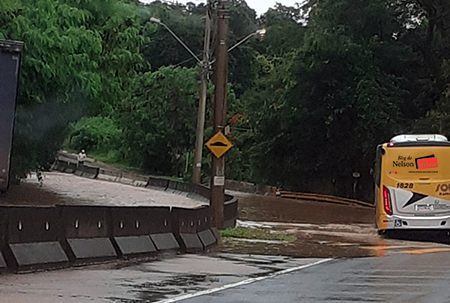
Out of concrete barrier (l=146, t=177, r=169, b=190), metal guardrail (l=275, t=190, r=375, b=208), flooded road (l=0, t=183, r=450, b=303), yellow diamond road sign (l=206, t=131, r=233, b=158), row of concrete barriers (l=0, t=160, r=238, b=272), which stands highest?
yellow diamond road sign (l=206, t=131, r=233, b=158)

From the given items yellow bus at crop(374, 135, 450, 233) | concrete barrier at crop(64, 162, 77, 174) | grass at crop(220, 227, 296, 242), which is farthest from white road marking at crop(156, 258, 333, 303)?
concrete barrier at crop(64, 162, 77, 174)

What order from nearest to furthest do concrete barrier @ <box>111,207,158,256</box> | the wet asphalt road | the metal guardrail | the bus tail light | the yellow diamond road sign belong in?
the wet asphalt road → concrete barrier @ <box>111,207,158,256</box> → the yellow diamond road sign → the bus tail light → the metal guardrail

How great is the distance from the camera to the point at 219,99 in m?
23.6

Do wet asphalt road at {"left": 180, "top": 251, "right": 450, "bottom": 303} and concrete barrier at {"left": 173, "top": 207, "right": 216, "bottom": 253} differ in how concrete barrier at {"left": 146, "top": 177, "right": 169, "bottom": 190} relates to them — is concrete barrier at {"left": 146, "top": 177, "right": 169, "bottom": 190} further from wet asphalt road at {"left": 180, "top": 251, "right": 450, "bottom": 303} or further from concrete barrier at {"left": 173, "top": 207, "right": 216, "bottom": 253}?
wet asphalt road at {"left": 180, "top": 251, "right": 450, "bottom": 303}

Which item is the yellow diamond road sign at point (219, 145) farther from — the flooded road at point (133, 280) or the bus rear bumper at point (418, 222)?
the flooded road at point (133, 280)

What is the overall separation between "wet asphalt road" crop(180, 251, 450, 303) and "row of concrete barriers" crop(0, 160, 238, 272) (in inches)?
130

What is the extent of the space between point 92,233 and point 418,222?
12065 millimetres

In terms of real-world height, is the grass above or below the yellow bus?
below

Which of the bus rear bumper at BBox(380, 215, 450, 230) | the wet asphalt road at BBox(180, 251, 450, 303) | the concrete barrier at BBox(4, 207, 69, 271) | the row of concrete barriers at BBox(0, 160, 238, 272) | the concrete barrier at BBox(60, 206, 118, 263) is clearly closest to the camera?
the wet asphalt road at BBox(180, 251, 450, 303)

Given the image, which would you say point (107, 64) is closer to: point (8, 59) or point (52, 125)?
point (52, 125)

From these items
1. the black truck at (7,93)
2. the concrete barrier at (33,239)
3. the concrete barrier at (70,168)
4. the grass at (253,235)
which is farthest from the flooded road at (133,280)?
the concrete barrier at (70,168)

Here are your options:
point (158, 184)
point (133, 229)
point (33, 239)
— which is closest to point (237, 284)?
point (33, 239)

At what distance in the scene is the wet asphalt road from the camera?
456 inches

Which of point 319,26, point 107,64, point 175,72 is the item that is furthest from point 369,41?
point 107,64
